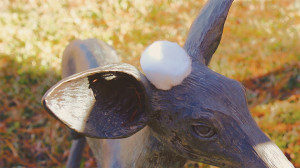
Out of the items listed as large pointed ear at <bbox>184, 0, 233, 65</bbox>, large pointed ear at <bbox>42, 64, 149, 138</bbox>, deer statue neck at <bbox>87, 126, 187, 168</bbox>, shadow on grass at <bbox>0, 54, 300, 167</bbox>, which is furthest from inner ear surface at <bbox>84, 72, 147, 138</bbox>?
shadow on grass at <bbox>0, 54, 300, 167</bbox>

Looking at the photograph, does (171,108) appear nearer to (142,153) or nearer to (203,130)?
(203,130)

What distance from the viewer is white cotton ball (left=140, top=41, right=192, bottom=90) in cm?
110

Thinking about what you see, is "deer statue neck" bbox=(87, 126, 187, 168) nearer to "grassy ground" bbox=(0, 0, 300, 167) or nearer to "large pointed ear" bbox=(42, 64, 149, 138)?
"large pointed ear" bbox=(42, 64, 149, 138)

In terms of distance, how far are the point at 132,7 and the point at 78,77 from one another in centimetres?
417

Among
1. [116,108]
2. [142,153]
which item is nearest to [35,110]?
[142,153]

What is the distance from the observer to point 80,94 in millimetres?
1116

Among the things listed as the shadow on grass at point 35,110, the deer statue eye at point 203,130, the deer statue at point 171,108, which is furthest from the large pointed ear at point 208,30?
the shadow on grass at point 35,110

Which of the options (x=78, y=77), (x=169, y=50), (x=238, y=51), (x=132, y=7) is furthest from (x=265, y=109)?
(x=132, y=7)

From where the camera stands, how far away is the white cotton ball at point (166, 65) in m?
1.10

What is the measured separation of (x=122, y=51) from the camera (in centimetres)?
Answer: 396

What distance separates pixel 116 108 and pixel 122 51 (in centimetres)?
280

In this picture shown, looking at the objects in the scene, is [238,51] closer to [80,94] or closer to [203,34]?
[203,34]

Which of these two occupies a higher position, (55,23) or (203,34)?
(203,34)

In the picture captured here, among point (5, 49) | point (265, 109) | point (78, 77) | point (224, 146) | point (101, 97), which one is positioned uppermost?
point (78, 77)
